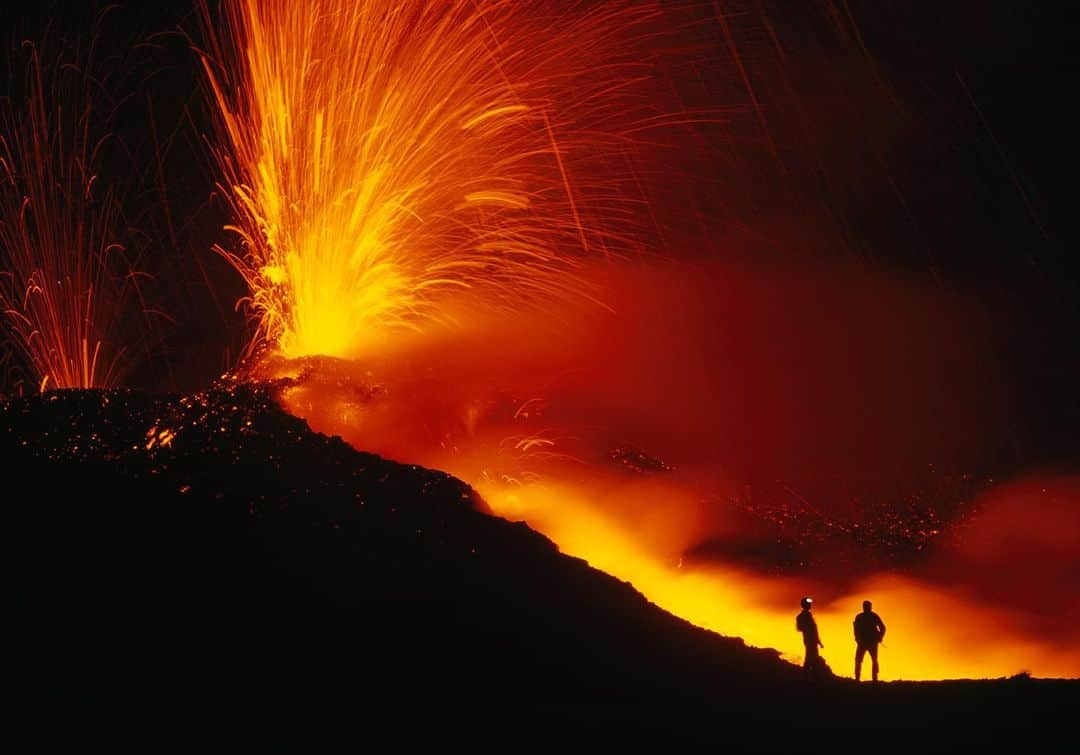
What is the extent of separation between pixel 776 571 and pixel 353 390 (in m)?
8.06

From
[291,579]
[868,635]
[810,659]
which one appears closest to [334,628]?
[291,579]

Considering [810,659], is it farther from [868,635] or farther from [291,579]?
[291,579]

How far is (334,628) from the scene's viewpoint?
487 inches

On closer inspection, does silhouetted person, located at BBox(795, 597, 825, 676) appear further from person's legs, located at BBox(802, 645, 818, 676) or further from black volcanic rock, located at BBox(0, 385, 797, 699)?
black volcanic rock, located at BBox(0, 385, 797, 699)

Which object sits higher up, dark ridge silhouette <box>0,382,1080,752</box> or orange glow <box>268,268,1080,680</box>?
orange glow <box>268,268,1080,680</box>

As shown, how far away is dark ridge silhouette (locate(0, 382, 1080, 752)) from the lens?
1112 cm

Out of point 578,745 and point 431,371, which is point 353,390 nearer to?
point 431,371

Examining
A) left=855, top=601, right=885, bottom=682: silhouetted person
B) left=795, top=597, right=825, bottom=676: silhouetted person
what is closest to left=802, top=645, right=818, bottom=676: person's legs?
left=795, top=597, right=825, bottom=676: silhouetted person

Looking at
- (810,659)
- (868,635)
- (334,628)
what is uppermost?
(868,635)

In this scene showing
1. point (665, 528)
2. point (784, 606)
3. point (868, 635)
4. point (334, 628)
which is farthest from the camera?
point (665, 528)

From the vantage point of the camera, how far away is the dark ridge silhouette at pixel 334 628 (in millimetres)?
11117

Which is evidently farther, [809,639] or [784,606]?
[784,606]

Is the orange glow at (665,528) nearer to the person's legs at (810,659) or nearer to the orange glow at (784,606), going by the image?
the orange glow at (784,606)

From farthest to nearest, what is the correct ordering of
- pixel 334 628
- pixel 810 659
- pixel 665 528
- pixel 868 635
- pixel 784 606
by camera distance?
pixel 665 528, pixel 784 606, pixel 868 635, pixel 810 659, pixel 334 628
